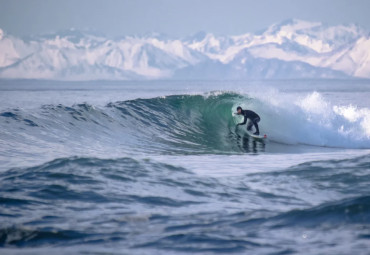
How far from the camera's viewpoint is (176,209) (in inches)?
336

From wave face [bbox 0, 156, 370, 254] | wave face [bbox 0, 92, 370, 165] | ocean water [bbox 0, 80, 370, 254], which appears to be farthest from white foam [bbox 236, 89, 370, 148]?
wave face [bbox 0, 156, 370, 254]

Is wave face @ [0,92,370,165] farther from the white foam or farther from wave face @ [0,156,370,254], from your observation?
wave face @ [0,156,370,254]

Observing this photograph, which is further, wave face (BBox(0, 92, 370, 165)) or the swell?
the swell

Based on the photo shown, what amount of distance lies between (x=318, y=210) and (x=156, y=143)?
1146 cm

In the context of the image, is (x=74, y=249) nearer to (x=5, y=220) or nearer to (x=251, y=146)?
(x=5, y=220)

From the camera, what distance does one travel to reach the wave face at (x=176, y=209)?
6840mm

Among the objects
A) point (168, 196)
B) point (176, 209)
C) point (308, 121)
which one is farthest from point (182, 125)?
point (176, 209)

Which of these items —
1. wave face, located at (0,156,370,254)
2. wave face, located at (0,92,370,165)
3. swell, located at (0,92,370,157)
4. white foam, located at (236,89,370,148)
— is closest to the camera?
wave face, located at (0,156,370,254)

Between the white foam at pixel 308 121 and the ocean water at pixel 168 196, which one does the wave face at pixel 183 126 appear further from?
the ocean water at pixel 168 196

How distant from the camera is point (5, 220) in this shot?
25.4 feet

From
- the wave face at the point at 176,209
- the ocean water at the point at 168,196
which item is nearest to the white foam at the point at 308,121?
the ocean water at the point at 168,196

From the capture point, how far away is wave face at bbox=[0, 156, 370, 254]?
6.84 m

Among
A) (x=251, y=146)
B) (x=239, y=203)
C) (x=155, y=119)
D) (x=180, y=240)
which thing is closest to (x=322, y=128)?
(x=251, y=146)

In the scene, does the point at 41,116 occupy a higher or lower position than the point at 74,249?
higher
